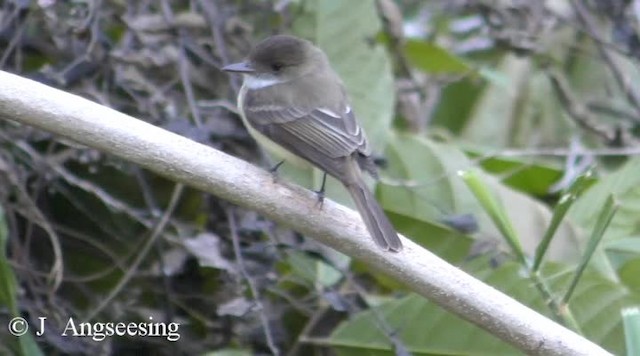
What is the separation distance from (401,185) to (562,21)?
1.23 metres

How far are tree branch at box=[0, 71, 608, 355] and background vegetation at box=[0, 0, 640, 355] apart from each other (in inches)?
8.4

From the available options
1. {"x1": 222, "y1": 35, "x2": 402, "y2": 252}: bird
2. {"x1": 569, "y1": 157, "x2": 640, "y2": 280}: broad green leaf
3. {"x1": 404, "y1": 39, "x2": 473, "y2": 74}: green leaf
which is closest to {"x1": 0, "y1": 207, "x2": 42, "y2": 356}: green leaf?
{"x1": 222, "y1": 35, "x2": 402, "y2": 252}: bird

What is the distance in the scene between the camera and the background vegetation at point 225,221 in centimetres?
319

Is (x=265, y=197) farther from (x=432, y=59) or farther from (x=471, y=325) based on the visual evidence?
(x=432, y=59)

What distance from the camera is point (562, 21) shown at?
14.7ft

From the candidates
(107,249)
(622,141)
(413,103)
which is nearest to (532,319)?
(107,249)

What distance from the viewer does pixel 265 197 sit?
2498 millimetres

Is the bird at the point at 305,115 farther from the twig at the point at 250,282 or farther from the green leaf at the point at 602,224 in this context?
the green leaf at the point at 602,224

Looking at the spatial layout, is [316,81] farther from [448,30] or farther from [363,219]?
[448,30]

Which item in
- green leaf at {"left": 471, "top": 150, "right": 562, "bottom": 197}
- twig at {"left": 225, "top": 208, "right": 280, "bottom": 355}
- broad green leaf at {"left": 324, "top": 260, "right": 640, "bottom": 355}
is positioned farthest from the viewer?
green leaf at {"left": 471, "top": 150, "right": 562, "bottom": 197}

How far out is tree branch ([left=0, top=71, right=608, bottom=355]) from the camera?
2.42 metres

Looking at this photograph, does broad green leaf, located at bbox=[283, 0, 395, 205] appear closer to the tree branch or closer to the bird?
the bird

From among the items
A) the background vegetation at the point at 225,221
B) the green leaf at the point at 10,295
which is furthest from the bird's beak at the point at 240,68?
the green leaf at the point at 10,295

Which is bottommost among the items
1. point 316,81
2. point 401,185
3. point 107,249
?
point 107,249
